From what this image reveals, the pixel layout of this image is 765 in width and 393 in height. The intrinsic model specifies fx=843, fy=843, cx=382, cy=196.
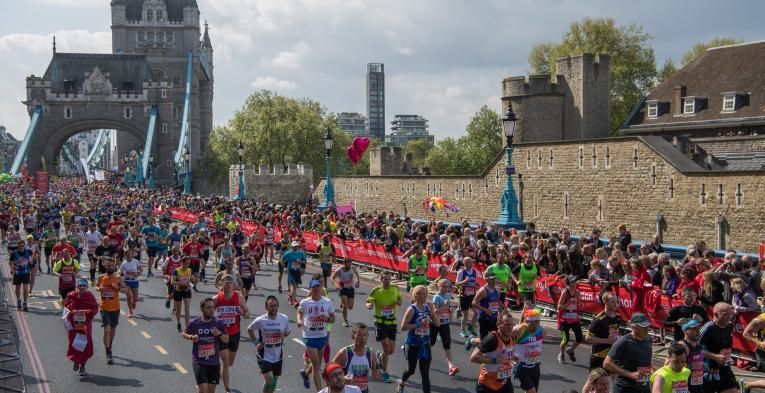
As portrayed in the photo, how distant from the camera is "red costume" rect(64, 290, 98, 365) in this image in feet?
42.9

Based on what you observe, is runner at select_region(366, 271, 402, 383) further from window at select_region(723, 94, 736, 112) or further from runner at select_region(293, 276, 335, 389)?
window at select_region(723, 94, 736, 112)

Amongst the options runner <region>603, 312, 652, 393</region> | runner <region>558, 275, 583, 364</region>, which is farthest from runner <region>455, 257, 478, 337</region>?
runner <region>603, 312, 652, 393</region>

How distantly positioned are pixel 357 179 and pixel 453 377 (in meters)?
37.8

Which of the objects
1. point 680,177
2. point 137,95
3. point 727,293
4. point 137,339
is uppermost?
point 137,95

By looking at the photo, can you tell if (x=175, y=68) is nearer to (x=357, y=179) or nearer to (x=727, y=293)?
(x=357, y=179)

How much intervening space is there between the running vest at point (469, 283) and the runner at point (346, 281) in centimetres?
208

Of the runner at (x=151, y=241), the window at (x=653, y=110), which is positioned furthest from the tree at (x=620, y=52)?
the runner at (x=151, y=241)

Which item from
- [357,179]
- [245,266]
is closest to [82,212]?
[357,179]

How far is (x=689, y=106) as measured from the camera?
147ft

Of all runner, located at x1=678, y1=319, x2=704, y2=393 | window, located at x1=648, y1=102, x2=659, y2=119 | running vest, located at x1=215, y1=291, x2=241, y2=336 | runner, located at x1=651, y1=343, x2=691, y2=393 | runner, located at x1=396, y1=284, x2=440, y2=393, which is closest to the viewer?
runner, located at x1=651, y1=343, x2=691, y2=393

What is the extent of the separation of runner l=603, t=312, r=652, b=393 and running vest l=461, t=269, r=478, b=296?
6351 mm

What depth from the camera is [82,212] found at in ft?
134

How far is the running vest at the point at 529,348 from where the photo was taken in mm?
10164

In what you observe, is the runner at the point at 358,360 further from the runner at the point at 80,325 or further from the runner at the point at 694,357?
the runner at the point at 80,325
